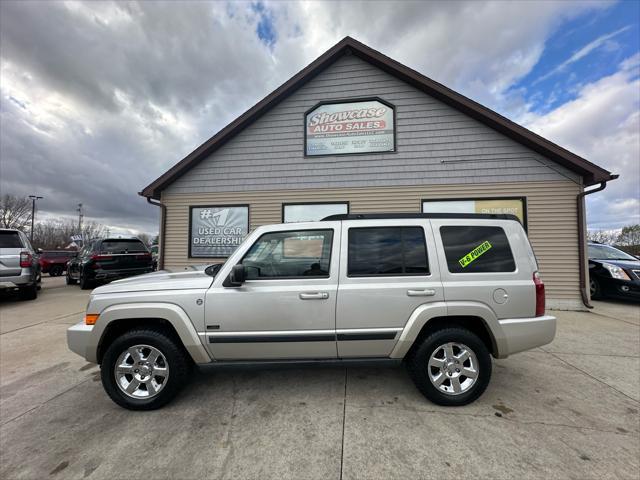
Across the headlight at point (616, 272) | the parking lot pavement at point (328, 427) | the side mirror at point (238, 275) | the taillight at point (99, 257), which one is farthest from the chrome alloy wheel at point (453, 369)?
the taillight at point (99, 257)

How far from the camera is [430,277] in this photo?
2584 millimetres

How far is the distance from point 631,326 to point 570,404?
14.0 feet

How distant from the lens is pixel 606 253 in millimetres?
8062

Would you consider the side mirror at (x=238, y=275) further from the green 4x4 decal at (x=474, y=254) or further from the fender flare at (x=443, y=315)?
the green 4x4 decal at (x=474, y=254)

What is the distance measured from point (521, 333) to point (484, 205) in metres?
4.95

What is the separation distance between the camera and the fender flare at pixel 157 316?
247cm

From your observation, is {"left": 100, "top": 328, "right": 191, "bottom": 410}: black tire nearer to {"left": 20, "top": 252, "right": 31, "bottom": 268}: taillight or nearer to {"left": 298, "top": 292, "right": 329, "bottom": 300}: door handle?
{"left": 298, "top": 292, "right": 329, "bottom": 300}: door handle

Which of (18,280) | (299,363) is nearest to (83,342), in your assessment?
(299,363)

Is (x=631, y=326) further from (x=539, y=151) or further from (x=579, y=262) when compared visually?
(x=539, y=151)

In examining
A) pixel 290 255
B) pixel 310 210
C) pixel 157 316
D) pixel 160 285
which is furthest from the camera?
pixel 310 210

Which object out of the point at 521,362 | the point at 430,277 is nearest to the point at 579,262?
the point at 521,362

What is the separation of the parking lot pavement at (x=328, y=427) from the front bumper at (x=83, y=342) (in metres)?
0.56

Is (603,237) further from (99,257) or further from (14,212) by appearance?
(14,212)

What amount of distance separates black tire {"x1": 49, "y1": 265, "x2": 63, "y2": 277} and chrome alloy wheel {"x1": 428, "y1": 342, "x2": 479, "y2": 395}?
2332 centimetres
